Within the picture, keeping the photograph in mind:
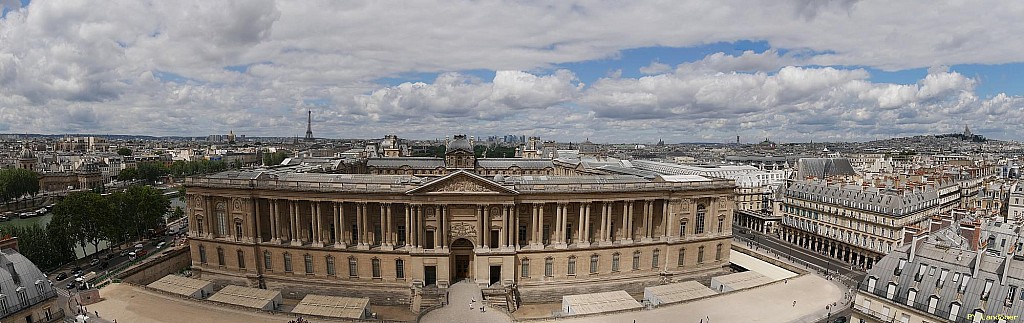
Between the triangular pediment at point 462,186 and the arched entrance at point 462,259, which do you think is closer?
the triangular pediment at point 462,186

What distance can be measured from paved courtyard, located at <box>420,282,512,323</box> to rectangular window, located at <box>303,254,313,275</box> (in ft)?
49.4

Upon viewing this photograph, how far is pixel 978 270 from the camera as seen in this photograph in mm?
30984

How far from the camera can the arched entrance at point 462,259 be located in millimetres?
51281

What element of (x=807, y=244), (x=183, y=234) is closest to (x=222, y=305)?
(x=183, y=234)

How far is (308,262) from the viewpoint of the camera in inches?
2042

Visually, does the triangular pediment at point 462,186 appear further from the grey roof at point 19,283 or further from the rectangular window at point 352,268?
the grey roof at point 19,283

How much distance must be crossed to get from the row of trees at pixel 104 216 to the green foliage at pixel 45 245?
74 cm

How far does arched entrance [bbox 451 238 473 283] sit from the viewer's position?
2019 inches

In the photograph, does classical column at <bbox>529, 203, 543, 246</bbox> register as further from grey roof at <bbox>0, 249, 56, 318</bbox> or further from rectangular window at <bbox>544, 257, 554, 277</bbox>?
grey roof at <bbox>0, 249, 56, 318</bbox>

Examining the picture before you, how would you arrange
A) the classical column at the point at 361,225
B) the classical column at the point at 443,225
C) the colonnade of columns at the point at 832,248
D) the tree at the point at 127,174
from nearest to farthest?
1. the classical column at the point at 443,225
2. the classical column at the point at 361,225
3. the colonnade of columns at the point at 832,248
4. the tree at the point at 127,174

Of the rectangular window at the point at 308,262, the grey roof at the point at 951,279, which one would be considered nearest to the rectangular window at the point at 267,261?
the rectangular window at the point at 308,262

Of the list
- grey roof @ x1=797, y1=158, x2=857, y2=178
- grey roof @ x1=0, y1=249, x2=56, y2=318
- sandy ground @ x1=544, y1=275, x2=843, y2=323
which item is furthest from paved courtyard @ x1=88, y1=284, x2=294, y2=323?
grey roof @ x1=797, y1=158, x2=857, y2=178

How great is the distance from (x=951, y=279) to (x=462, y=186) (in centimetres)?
3745

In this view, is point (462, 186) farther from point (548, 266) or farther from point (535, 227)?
point (548, 266)
